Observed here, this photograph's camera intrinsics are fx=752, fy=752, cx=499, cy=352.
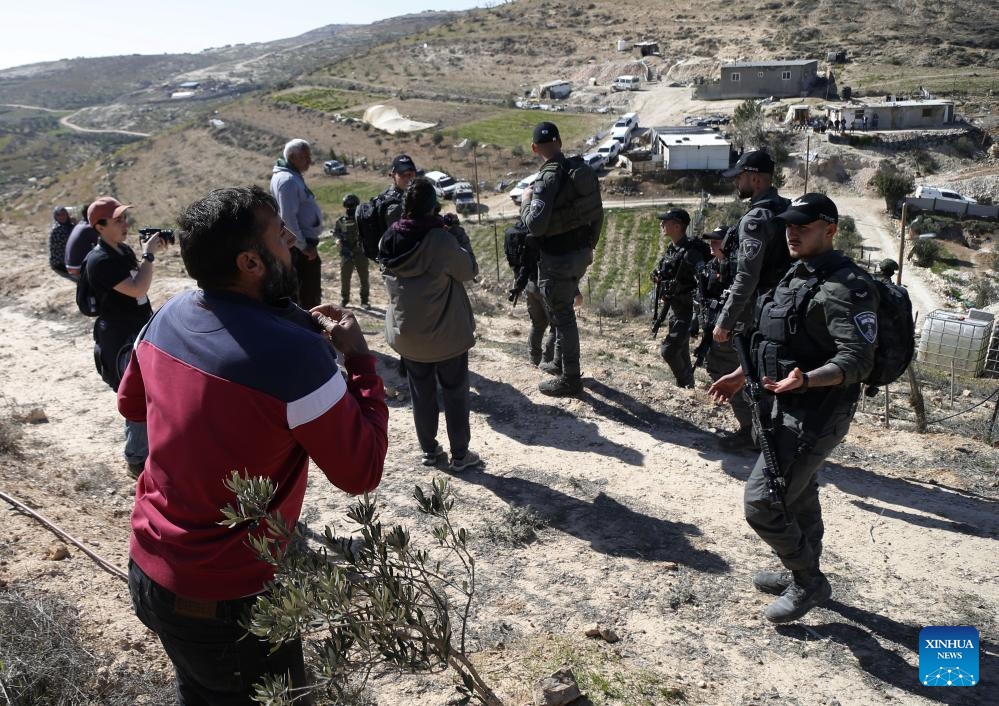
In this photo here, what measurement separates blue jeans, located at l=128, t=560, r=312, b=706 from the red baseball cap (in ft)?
10.6

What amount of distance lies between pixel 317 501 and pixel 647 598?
233cm

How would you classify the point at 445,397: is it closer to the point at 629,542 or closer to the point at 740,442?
the point at 629,542

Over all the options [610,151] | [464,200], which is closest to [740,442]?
[464,200]

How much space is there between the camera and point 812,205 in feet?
11.9

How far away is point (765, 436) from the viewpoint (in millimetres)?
3711

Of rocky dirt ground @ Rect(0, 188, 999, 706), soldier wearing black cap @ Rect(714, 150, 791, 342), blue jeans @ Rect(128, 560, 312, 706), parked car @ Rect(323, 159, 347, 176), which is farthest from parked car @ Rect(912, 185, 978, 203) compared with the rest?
blue jeans @ Rect(128, 560, 312, 706)

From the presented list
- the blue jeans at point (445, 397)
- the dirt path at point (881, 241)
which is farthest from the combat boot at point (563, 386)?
the dirt path at point (881, 241)

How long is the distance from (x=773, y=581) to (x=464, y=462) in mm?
2293

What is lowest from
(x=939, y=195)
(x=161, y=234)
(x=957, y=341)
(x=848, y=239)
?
(x=848, y=239)

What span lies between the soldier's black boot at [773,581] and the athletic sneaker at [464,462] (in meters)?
2.20

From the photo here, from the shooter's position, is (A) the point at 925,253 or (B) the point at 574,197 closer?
(B) the point at 574,197

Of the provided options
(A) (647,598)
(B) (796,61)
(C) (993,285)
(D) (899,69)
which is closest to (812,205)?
(A) (647,598)

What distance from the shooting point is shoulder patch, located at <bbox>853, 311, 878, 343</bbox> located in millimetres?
3426

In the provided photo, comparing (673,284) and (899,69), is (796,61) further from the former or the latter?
(673,284)
